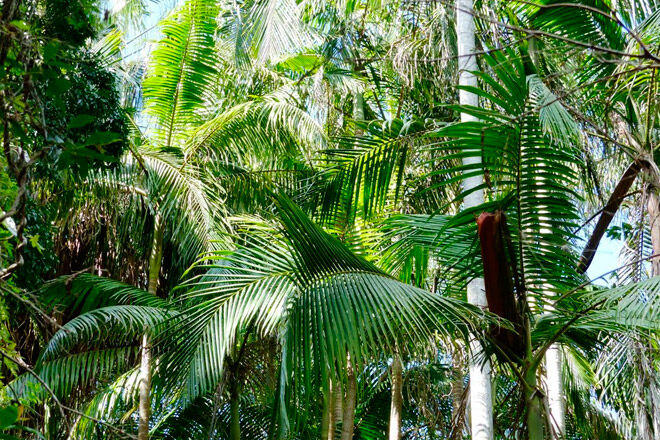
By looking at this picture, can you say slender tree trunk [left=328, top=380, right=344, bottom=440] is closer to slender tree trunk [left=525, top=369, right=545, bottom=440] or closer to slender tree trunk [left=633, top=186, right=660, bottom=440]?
slender tree trunk [left=633, top=186, right=660, bottom=440]

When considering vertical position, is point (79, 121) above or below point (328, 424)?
above

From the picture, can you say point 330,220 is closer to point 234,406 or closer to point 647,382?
point 234,406

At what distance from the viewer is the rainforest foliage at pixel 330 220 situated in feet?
11.8

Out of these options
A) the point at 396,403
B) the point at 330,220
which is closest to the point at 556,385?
the point at 396,403

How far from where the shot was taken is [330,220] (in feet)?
22.4

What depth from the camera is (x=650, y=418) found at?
5.23m

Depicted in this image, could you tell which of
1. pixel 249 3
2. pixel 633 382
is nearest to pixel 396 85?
pixel 249 3

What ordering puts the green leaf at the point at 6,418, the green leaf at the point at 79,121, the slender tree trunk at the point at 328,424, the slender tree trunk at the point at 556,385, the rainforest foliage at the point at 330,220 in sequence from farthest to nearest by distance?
1. the slender tree trunk at the point at 328,424
2. the slender tree trunk at the point at 556,385
3. the rainforest foliage at the point at 330,220
4. the green leaf at the point at 79,121
5. the green leaf at the point at 6,418

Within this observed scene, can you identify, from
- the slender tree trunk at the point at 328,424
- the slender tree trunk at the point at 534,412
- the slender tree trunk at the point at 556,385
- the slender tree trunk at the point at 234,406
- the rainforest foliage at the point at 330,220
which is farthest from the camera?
the slender tree trunk at the point at 328,424

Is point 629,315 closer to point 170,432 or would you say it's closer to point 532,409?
point 532,409

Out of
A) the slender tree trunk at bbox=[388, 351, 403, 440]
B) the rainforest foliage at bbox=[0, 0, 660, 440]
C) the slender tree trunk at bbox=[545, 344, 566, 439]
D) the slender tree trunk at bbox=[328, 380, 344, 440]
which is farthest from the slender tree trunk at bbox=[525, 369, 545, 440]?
the slender tree trunk at bbox=[388, 351, 403, 440]

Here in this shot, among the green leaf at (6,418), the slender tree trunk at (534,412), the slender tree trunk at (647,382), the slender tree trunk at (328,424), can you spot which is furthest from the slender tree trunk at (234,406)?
the green leaf at (6,418)

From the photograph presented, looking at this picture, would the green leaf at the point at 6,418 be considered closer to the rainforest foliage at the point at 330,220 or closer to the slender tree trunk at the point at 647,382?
the rainforest foliage at the point at 330,220

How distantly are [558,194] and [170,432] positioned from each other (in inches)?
243
